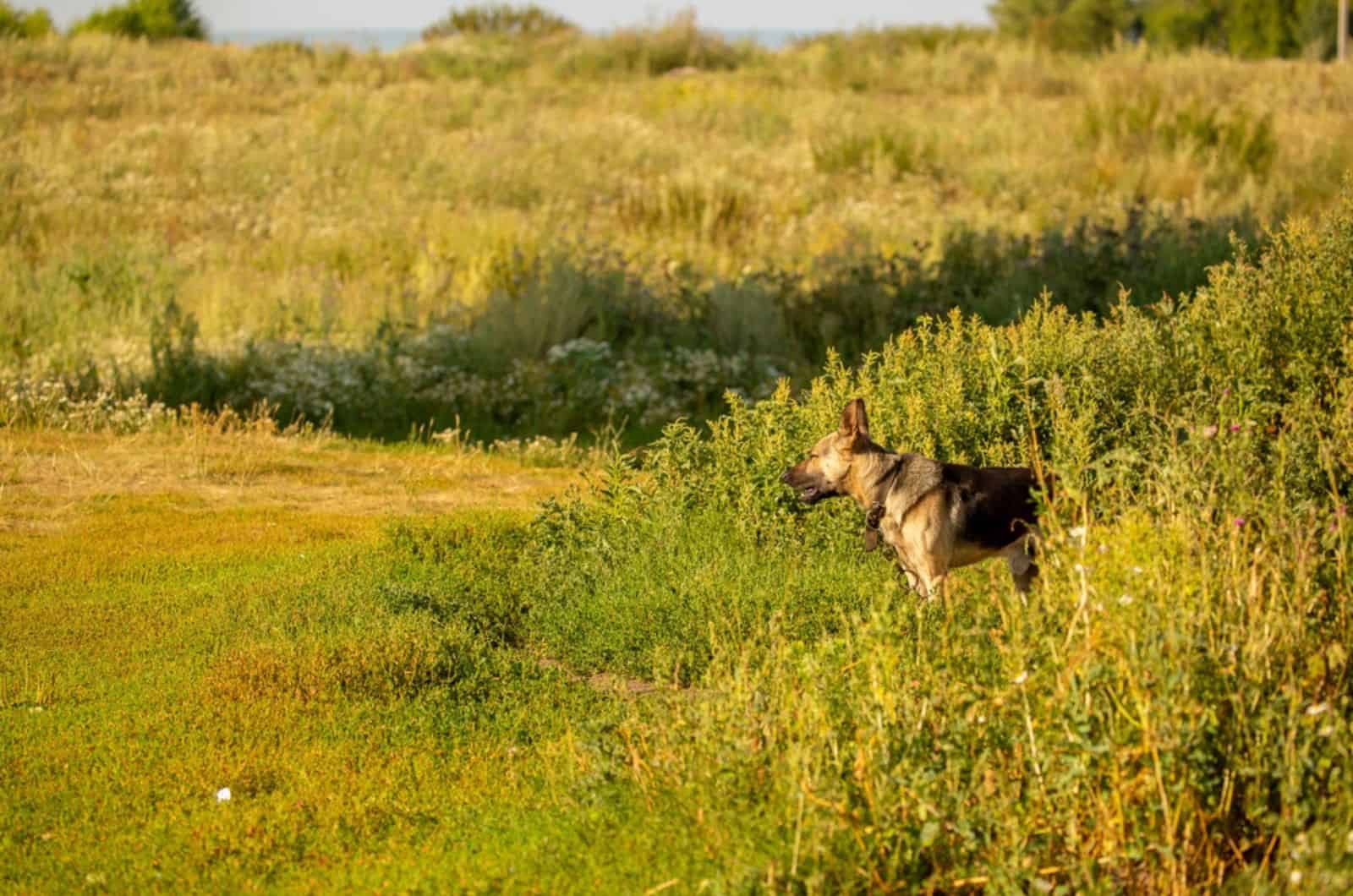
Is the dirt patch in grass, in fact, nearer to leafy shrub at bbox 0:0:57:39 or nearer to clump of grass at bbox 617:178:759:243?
clump of grass at bbox 617:178:759:243

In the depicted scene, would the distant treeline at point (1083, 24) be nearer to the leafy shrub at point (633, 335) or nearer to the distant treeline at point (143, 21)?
the distant treeline at point (143, 21)

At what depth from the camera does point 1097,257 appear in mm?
16016

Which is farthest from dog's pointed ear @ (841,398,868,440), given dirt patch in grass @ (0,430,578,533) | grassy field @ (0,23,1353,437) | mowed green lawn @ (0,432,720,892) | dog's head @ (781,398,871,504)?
grassy field @ (0,23,1353,437)

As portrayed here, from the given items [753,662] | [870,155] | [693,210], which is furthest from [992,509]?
[870,155]

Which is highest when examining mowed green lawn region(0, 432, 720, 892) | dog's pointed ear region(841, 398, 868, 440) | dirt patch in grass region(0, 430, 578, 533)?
dog's pointed ear region(841, 398, 868, 440)

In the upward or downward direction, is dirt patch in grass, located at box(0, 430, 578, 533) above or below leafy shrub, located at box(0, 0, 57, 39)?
below

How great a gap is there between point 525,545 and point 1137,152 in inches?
722

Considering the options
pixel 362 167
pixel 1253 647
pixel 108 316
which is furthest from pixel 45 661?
pixel 362 167

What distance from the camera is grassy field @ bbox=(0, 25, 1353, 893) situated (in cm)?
486

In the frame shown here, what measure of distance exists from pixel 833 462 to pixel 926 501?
52 centimetres

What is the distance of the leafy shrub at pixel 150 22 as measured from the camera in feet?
139

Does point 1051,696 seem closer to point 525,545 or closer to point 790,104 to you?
point 525,545

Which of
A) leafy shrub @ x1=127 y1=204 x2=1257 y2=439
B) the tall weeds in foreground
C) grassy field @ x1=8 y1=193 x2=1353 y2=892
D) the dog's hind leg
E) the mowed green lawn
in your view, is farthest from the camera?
leafy shrub @ x1=127 y1=204 x2=1257 y2=439

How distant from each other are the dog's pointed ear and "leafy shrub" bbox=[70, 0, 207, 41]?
37660 mm
